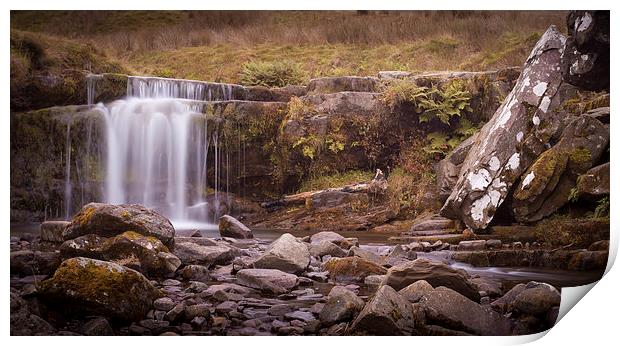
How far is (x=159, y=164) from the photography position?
23.7 ft

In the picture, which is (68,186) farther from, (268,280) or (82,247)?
(268,280)

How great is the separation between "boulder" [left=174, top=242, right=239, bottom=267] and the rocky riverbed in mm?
11

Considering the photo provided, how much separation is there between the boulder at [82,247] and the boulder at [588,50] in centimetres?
554

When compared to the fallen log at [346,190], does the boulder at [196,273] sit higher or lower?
lower

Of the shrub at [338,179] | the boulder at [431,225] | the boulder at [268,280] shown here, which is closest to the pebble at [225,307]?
the boulder at [268,280]

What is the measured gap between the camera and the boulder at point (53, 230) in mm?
6752

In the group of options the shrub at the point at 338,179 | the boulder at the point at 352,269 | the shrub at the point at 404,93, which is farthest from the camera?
the shrub at the point at 404,93

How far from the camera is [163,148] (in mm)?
7254

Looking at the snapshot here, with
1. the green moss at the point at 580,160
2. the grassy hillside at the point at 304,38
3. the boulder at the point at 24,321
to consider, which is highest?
the grassy hillside at the point at 304,38

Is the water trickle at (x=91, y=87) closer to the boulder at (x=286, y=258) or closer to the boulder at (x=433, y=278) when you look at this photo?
the boulder at (x=286, y=258)

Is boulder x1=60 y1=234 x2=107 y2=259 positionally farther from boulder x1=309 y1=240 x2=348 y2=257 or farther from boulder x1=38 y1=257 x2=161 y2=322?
boulder x1=309 y1=240 x2=348 y2=257

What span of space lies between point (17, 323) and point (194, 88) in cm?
313
